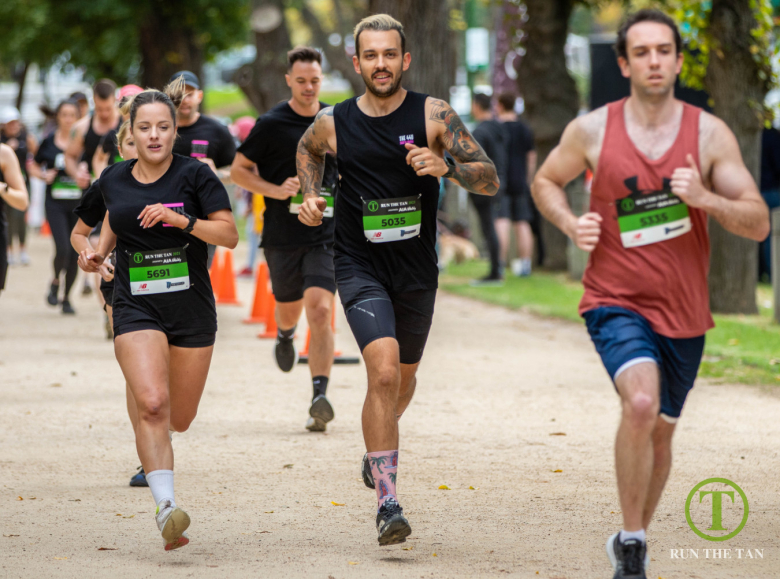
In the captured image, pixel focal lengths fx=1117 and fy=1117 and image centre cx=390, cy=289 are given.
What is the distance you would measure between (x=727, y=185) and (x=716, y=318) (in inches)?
320

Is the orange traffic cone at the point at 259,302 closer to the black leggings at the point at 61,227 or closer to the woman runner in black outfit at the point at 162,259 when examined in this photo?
the black leggings at the point at 61,227

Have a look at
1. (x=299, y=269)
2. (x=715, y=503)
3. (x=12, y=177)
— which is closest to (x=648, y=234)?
(x=715, y=503)

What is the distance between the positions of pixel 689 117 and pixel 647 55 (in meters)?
0.27

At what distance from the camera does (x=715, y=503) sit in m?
5.02

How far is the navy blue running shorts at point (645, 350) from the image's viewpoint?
3.96 m

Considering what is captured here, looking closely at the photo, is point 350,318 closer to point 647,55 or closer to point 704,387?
point 647,55

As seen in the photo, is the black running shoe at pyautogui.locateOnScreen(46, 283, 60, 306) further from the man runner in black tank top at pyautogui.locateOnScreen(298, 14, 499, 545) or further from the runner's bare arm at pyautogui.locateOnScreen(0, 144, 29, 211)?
the man runner in black tank top at pyautogui.locateOnScreen(298, 14, 499, 545)

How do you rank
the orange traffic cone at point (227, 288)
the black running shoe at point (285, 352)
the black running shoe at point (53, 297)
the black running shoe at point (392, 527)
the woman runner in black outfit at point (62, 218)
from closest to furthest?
1. the black running shoe at point (392, 527)
2. the black running shoe at point (285, 352)
3. the woman runner in black outfit at point (62, 218)
4. the black running shoe at point (53, 297)
5. the orange traffic cone at point (227, 288)

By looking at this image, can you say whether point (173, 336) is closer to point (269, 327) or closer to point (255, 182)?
point (255, 182)

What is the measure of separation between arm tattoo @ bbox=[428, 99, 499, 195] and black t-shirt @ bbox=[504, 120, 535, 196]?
427 inches

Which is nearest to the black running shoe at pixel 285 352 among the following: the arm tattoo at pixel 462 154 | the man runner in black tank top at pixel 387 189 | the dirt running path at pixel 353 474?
the dirt running path at pixel 353 474

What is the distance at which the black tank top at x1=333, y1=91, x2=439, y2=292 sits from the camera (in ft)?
16.3

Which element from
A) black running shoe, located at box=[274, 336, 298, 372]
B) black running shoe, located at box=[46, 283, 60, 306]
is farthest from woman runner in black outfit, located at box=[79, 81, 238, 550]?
black running shoe, located at box=[46, 283, 60, 306]

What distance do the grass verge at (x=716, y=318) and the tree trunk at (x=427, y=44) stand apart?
9.36 feet
